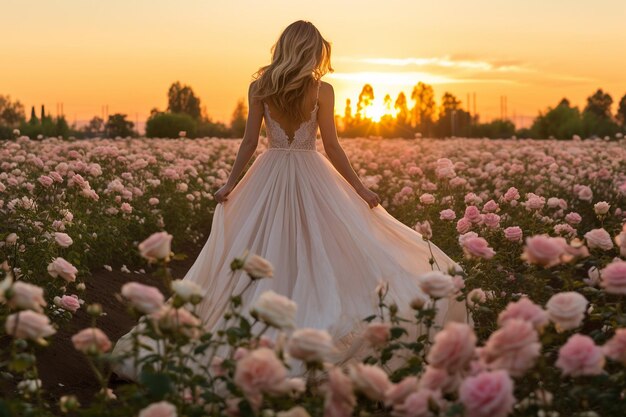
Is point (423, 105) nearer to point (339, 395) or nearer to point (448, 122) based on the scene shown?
point (448, 122)

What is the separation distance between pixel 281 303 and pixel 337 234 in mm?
3106

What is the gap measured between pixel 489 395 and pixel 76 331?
200 inches

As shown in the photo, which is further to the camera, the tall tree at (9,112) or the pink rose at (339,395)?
the tall tree at (9,112)

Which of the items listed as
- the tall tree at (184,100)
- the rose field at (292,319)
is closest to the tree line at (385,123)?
the tall tree at (184,100)

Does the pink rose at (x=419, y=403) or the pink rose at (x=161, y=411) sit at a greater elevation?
the pink rose at (x=419, y=403)

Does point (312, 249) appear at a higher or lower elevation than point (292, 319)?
lower

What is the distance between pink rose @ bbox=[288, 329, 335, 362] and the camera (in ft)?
9.01

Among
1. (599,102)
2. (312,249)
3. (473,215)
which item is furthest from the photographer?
(599,102)

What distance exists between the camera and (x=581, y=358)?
9.11 ft

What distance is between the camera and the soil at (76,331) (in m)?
5.90

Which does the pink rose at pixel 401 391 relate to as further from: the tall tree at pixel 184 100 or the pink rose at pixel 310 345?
the tall tree at pixel 184 100

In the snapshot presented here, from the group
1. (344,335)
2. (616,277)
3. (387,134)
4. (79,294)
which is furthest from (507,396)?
(387,134)

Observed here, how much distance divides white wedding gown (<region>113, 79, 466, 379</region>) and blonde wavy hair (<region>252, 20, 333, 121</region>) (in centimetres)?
17

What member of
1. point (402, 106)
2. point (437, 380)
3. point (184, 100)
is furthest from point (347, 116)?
point (437, 380)
